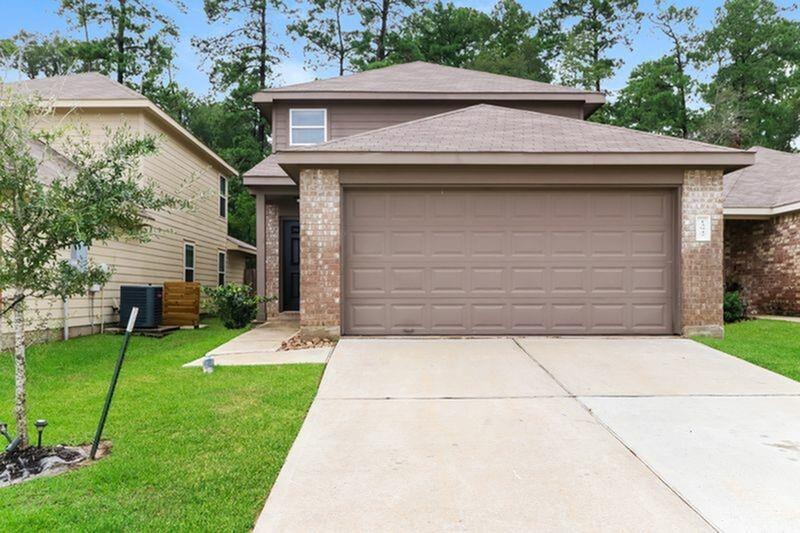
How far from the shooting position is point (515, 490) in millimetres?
3182

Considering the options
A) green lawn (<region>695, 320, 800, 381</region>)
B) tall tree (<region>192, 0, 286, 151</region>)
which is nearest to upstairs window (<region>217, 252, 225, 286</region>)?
tall tree (<region>192, 0, 286, 151</region>)

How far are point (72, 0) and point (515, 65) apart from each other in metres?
21.1

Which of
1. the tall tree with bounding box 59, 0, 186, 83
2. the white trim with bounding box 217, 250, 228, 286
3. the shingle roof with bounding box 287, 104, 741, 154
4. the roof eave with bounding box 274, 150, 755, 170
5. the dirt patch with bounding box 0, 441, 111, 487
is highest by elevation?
the tall tree with bounding box 59, 0, 186, 83

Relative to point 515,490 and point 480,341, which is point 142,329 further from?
point 515,490

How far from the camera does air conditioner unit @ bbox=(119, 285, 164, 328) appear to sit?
10.6 m

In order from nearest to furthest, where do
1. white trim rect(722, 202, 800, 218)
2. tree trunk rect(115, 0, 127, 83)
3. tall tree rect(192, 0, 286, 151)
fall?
white trim rect(722, 202, 800, 218), tree trunk rect(115, 0, 127, 83), tall tree rect(192, 0, 286, 151)

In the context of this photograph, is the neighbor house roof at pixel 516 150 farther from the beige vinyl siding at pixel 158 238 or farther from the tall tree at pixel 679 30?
the tall tree at pixel 679 30

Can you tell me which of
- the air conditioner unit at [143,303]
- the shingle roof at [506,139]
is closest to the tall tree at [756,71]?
the shingle roof at [506,139]

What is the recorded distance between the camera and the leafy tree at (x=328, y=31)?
90.3ft

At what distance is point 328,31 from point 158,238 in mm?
19205

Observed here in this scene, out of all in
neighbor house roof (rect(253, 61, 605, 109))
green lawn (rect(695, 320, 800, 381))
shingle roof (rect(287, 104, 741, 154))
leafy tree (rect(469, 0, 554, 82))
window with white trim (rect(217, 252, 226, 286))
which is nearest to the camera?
green lawn (rect(695, 320, 800, 381))

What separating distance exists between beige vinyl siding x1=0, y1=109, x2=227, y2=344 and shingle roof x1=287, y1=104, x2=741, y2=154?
330cm

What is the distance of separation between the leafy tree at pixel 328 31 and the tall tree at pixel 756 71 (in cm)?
1843

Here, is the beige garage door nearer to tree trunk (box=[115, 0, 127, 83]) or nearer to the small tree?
the small tree
